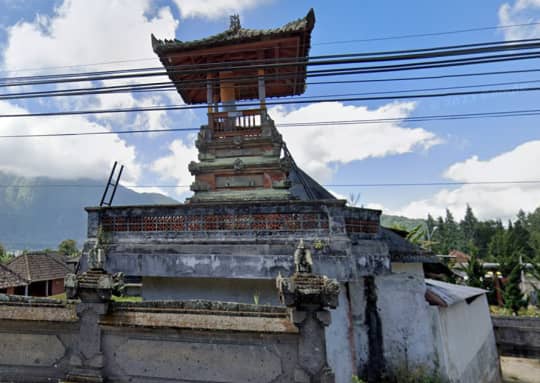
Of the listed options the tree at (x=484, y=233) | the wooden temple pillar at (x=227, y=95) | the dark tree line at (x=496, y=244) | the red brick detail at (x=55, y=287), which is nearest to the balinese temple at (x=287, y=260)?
the wooden temple pillar at (x=227, y=95)

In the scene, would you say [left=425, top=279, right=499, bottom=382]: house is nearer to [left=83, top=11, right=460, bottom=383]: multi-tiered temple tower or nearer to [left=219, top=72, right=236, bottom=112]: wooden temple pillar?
[left=83, top=11, right=460, bottom=383]: multi-tiered temple tower

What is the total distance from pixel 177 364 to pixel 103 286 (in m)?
1.60

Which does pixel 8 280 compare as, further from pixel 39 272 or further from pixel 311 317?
→ pixel 311 317

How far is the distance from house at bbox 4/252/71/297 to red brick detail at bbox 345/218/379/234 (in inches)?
1174

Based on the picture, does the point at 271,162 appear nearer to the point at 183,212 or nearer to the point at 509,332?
the point at 183,212

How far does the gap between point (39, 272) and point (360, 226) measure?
32.2 m

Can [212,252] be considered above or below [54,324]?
above

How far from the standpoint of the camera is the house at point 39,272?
26859 millimetres

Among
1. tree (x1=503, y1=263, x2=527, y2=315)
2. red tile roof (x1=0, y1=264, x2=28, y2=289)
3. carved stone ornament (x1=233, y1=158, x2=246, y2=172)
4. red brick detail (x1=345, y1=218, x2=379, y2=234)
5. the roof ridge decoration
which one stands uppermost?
the roof ridge decoration

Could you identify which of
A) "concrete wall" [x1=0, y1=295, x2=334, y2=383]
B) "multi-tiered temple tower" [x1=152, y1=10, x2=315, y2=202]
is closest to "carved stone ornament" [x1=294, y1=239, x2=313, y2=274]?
"concrete wall" [x1=0, y1=295, x2=334, y2=383]

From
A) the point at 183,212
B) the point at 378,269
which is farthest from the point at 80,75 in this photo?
the point at 378,269

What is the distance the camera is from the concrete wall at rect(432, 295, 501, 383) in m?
7.57

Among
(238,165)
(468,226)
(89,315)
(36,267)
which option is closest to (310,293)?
(89,315)

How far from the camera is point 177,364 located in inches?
171
